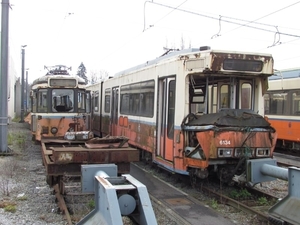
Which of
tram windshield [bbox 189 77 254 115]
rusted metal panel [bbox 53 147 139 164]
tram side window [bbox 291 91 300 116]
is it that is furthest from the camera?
tram side window [bbox 291 91 300 116]

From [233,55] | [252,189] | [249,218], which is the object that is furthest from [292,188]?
[233,55]

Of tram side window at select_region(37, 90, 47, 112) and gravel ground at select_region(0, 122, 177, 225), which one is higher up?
tram side window at select_region(37, 90, 47, 112)

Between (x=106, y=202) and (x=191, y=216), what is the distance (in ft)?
12.2

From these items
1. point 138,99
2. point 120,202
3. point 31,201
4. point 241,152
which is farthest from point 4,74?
point 120,202

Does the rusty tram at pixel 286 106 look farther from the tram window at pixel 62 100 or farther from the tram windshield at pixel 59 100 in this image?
the tram window at pixel 62 100

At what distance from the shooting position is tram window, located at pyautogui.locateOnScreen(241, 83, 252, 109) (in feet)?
30.4

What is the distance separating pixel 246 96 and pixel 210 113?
117 cm

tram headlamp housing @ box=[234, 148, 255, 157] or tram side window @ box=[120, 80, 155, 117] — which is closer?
tram headlamp housing @ box=[234, 148, 255, 157]

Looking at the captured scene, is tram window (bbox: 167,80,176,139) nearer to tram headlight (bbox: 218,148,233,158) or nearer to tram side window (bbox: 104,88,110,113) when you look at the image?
tram headlight (bbox: 218,148,233,158)

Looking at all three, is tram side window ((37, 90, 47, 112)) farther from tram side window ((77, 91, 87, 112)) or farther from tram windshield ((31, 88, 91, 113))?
tram side window ((77, 91, 87, 112))

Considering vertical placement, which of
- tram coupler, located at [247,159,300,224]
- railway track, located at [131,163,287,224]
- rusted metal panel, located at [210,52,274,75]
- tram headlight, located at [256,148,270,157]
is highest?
rusted metal panel, located at [210,52,274,75]

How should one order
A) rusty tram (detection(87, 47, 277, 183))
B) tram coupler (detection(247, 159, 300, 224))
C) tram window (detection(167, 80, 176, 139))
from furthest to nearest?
tram window (detection(167, 80, 176, 139))
rusty tram (detection(87, 47, 277, 183))
tram coupler (detection(247, 159, 300, 224))

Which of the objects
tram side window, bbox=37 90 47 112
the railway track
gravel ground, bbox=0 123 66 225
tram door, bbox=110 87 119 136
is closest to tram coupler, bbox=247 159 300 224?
the railway track

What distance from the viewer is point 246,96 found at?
9.34m
